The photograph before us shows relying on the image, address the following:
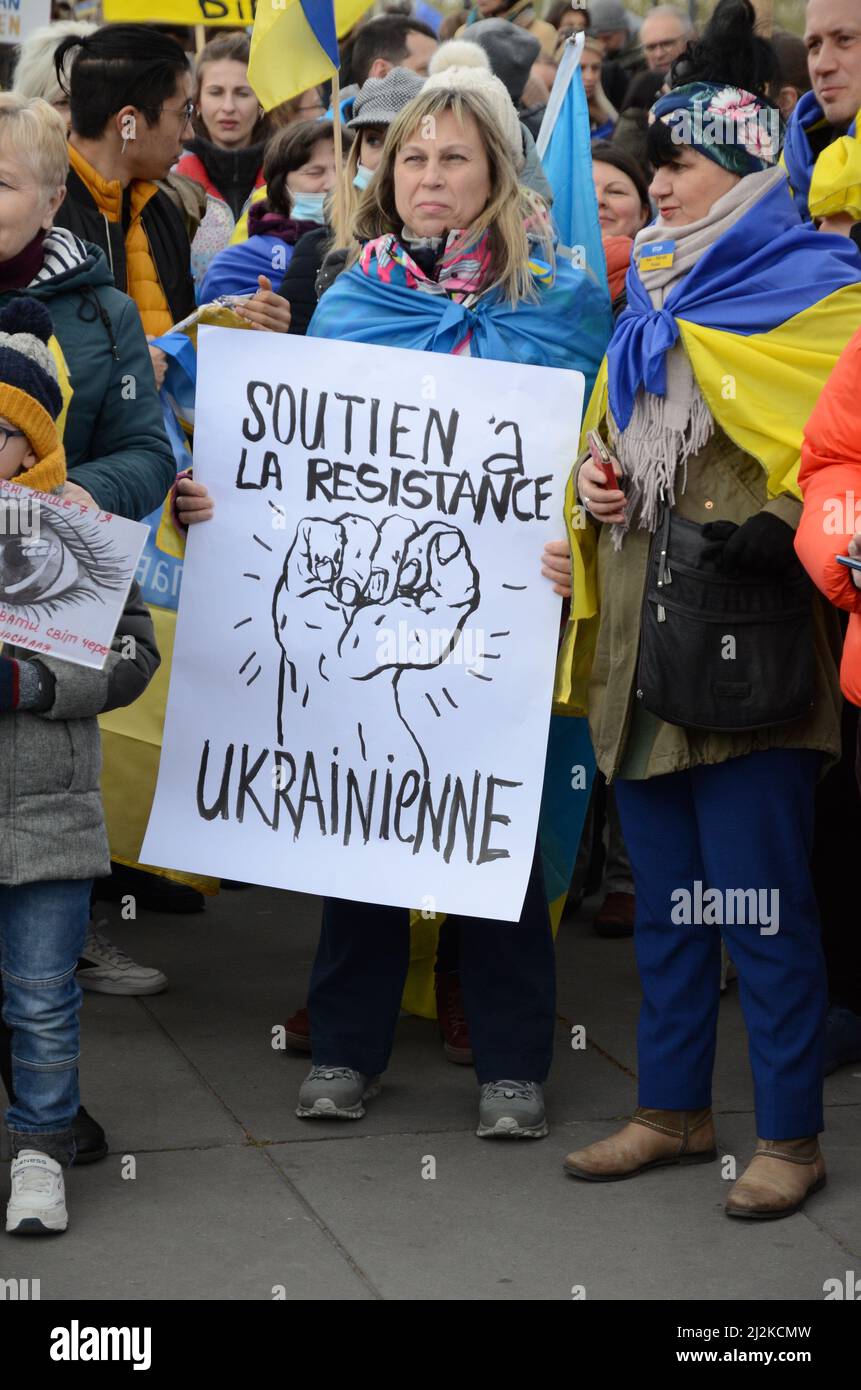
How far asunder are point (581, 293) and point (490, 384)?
0.28 metres

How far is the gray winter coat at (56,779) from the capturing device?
3.28 meters

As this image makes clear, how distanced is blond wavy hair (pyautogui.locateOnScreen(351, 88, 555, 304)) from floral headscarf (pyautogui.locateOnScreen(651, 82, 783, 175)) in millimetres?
452

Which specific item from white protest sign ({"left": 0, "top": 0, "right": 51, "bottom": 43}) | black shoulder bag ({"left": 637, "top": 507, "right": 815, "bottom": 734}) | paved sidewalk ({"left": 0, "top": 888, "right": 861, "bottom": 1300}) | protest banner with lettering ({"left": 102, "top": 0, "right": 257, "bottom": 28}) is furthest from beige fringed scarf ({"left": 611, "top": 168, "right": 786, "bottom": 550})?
white protest sign ({"left": 0, "top": 0, "right": 51, "bottom": 43})

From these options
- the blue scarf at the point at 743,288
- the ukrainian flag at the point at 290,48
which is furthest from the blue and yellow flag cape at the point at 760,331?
the ukrainian flag at the point at 290,48

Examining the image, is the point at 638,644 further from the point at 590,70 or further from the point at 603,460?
the point at 590,70

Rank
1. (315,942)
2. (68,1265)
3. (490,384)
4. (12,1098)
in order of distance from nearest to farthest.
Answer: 1. (68,1265)
2. (12,1098)
3. (490,384)
4. (315,942)

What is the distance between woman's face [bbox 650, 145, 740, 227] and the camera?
3.34 metres

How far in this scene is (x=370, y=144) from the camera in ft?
15.1

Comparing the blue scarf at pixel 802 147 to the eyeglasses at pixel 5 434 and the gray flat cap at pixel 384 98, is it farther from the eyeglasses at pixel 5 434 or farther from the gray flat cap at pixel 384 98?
the eyeglasses at pixel 5 434

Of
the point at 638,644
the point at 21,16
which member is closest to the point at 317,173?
the point at 638,644

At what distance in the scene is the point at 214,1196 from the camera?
11.6 ft

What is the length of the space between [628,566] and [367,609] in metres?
0.63

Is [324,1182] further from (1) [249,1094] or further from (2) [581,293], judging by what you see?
(2) [581,293]
